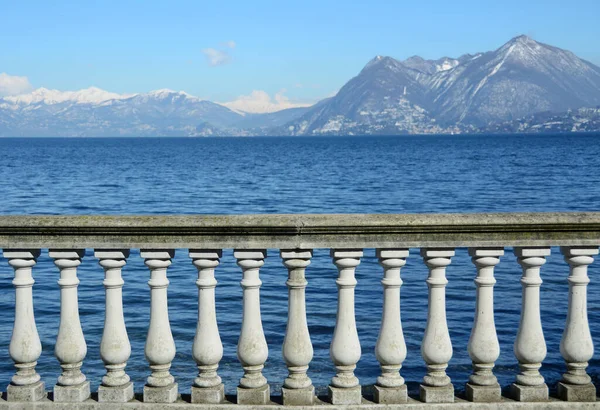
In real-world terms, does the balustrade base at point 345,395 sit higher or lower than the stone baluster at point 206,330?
lower

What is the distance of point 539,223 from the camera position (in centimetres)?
479

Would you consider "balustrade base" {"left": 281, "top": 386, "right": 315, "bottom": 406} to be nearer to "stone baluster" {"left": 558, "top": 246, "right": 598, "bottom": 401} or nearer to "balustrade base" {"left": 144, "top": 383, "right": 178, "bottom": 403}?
"balustrade base" {"left": 144, "top": 383, "right": 178, "bottom": 403}

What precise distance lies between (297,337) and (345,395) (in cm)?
43

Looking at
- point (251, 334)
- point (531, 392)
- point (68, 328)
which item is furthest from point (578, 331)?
point (68, 328)

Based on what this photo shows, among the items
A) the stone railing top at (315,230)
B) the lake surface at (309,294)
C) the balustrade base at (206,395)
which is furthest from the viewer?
the lake surface at (309,294)

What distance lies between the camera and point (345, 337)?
489 centimetres

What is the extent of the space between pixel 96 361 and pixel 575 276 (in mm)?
7942

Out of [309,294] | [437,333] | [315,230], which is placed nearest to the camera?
[315,230]

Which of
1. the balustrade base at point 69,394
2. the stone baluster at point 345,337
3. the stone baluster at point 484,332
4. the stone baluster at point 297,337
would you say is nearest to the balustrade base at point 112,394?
the balustrade base at point 69,394

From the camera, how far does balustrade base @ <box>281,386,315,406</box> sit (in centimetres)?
486

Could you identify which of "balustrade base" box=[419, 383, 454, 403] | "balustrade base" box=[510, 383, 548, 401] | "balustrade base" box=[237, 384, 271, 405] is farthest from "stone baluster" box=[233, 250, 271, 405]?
"balustrade base" box=[510, 383, 548, 401]

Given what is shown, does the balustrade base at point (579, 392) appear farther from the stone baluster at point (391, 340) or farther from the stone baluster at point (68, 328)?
the stone baluster at point (68, 328)

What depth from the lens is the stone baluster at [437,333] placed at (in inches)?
191

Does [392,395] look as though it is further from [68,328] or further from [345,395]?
[68,328]
